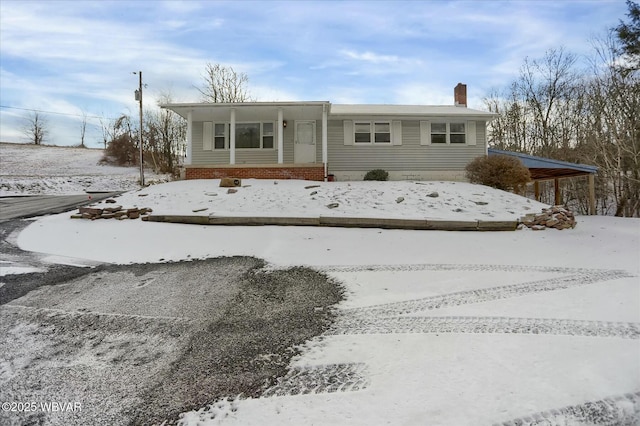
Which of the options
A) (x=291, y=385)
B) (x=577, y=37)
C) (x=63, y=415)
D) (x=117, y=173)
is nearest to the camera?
(x=63, y=415)

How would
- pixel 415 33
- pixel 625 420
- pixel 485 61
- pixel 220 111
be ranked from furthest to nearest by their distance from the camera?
pixel 220 111
pixel 485 61
pixel 415 33
pixel 625 420

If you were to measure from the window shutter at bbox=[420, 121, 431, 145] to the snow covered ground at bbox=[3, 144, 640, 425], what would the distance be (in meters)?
7.00

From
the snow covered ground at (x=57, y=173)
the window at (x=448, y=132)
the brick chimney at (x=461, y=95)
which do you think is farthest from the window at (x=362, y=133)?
the snow covered ground at (x=57, y=173)

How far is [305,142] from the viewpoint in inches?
611

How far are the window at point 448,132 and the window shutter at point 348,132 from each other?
11.8 ft

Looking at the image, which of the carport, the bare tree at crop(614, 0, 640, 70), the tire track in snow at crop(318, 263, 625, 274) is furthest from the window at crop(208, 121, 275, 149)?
the bare tree at crop(614, 0, 640, 70)

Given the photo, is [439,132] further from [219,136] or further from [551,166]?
[219,136]

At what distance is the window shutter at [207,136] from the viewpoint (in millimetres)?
15508

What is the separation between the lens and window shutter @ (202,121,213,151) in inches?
611

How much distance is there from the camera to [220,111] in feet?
47.3

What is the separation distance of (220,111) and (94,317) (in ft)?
39.0

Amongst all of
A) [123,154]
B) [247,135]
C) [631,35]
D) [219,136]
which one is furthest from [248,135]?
[123,154]

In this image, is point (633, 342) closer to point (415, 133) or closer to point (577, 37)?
point (415, 133)

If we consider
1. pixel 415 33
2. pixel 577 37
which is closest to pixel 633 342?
pixel 415 33
